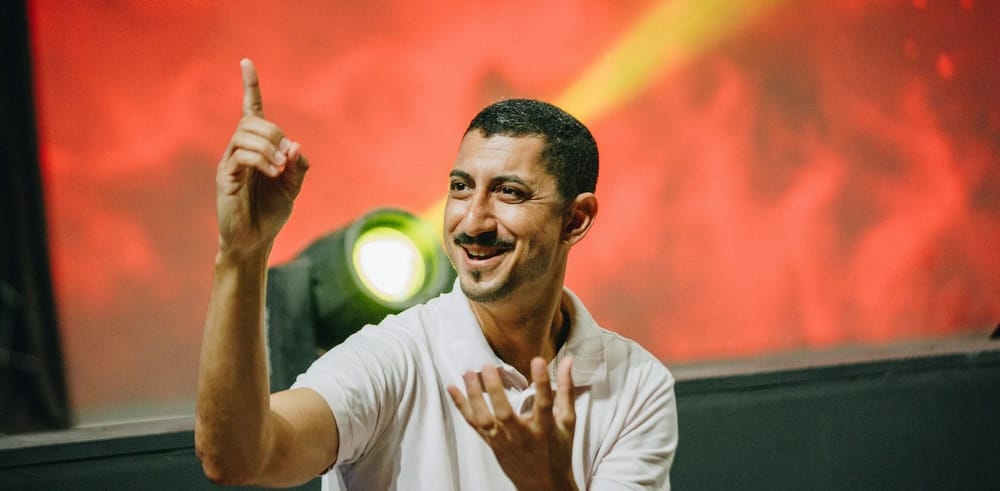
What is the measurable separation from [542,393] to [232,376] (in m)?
0.37

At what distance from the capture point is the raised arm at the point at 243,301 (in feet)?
3.17

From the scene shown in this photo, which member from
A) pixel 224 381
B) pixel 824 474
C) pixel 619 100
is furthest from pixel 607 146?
pixel 224 381

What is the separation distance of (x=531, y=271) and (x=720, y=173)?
159 centimetres

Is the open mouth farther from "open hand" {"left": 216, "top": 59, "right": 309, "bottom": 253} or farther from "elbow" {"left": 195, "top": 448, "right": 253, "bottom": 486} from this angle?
"elbow" {"left": 195, "top": 448, "right": 253, "bottom": 486}

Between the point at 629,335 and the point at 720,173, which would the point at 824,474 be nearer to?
the point at 629,335

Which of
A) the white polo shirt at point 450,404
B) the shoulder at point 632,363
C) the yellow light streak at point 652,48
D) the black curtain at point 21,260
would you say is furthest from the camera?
the yellow light streak at point 652,48

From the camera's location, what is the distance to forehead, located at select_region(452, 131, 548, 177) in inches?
55.7

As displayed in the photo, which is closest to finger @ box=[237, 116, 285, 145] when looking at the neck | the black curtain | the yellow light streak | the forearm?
the forearm

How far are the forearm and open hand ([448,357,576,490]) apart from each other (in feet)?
0.78

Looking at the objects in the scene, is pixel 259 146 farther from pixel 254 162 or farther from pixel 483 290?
pixel 483 290

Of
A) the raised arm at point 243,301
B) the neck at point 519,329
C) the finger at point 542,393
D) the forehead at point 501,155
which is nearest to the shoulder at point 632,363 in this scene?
the neck at point 519,329

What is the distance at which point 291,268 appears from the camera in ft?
5.62

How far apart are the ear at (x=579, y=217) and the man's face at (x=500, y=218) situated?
8cm

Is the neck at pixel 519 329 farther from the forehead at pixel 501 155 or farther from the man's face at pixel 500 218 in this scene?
the forehead at pixel 501 155
